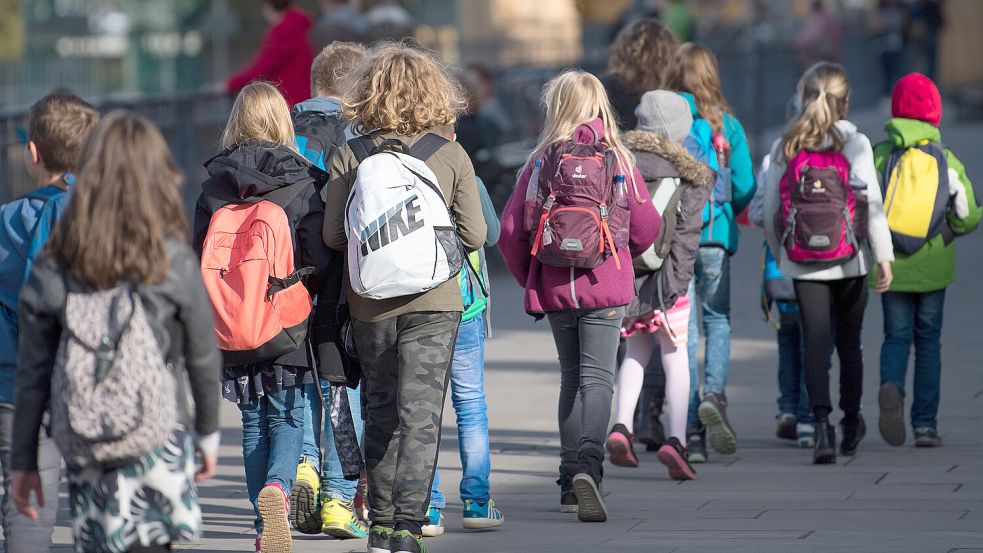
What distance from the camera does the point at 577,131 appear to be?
632cm

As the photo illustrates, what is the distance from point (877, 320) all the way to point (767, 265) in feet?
13.5

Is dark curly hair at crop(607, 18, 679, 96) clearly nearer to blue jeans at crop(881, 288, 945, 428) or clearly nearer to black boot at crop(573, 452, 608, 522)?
blue jeans at crop(881, 288, 945, 428)

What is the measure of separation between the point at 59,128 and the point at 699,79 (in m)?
3.36

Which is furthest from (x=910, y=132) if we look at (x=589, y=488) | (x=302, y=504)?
(x=302, y=504)

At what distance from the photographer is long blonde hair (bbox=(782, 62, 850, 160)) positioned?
7.19m

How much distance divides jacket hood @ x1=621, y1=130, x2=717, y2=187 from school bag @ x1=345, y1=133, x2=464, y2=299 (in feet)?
5.55

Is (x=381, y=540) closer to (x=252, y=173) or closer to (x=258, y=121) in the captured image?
(x=252, y=173)

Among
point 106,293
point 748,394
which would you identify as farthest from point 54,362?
point 748,394

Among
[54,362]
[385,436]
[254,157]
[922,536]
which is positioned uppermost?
[254,157]

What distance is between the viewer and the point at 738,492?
22.5 feet

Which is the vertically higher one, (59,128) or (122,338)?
(59,128)

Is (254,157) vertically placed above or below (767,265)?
above

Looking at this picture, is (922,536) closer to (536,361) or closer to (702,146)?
(702,146)

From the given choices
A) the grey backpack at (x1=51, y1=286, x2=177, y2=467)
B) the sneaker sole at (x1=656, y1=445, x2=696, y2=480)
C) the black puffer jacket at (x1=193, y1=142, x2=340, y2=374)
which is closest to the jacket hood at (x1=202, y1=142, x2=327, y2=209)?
the black puffer jacket at (x1=193, y1=142, x2=340, y2=374)
